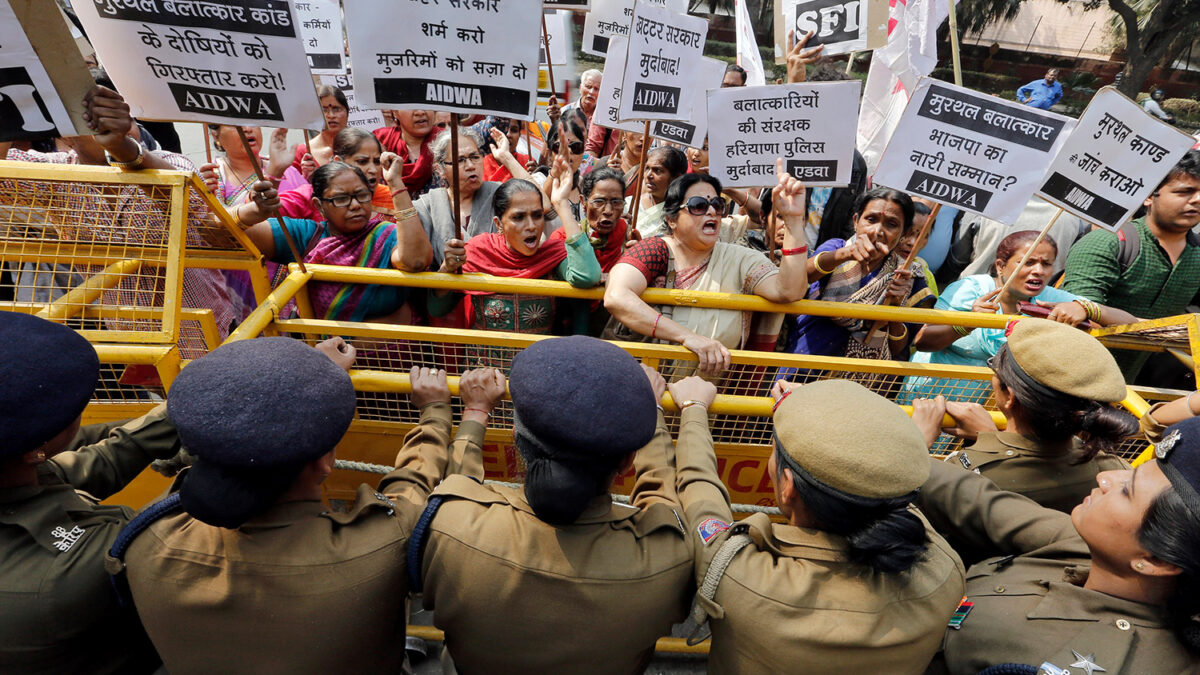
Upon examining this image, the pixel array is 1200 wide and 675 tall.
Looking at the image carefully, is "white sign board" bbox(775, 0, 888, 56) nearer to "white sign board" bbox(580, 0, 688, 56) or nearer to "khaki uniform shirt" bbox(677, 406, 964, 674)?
"white sign board" bbox(580, 0, 688, 56)

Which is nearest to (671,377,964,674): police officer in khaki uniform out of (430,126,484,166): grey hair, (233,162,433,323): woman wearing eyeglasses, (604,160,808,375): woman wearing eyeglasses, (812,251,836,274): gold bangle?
(604,160,808,375): woman wearing eyeglasses

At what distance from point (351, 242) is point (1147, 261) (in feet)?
15.2

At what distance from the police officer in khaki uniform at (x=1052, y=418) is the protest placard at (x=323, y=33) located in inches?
214

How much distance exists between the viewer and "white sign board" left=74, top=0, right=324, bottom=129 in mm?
2324

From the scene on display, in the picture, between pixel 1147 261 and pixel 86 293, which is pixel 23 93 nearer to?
pixel 86 293

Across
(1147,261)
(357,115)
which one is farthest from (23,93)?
(1147,261)

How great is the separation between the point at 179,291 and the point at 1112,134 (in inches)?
165

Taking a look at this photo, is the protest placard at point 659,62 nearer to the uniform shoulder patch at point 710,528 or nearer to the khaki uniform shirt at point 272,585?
the uniform shoulder patch at point 710,528

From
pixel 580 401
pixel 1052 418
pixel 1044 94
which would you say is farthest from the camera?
pixel 1044 94

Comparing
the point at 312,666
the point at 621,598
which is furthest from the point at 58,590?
the point at 621,598

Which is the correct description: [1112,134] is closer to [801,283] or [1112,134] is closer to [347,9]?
[801,283]

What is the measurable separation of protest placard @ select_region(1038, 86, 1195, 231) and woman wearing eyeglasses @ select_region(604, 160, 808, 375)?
1.37 meters

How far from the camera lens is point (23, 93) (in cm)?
205

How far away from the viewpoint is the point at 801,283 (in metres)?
2.86
